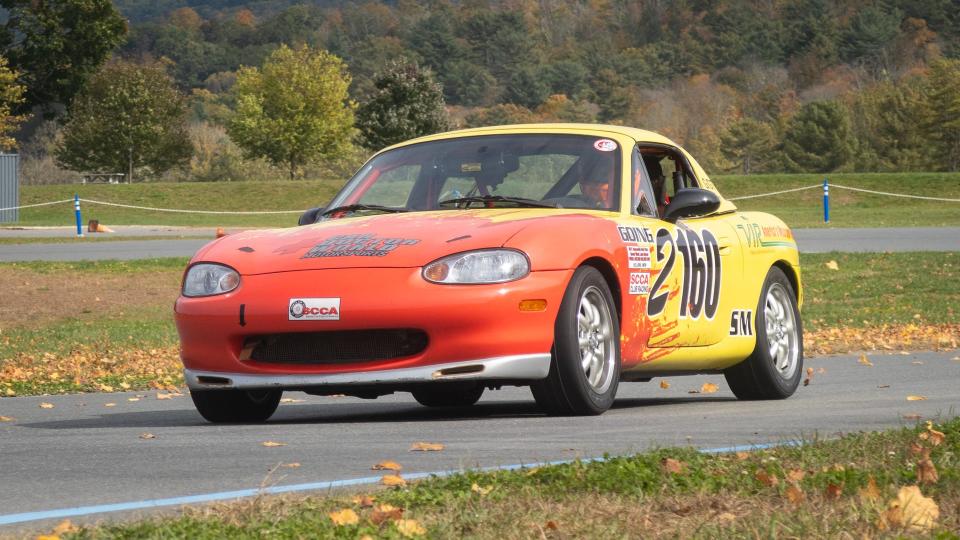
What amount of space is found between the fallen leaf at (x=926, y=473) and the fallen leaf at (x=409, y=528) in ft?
5.57

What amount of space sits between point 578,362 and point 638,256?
90 cm

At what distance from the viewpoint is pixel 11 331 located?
18.9m

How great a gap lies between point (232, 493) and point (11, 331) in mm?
14042

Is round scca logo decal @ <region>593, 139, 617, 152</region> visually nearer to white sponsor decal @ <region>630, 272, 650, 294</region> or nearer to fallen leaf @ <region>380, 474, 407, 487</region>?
white sponsor decal @ <region>630, 272, 650, 294</region>

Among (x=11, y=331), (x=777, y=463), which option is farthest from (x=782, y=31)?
(x=777, y=463)

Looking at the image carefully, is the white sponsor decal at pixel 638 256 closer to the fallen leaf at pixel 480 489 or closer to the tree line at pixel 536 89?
the fallen leaf at pixel 480 489

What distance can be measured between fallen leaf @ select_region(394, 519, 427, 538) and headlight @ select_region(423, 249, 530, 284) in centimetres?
324

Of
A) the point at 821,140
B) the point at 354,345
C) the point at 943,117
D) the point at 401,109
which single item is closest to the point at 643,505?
the point at 354,345

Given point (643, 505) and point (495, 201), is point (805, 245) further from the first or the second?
point (643, 505)

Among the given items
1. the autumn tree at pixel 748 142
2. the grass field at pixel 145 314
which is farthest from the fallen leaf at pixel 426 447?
the autumn tree at pixel 748 142

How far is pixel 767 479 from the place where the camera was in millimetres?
5398

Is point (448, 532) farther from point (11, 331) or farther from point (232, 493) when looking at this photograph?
point (11, 331)

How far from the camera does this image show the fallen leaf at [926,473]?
5.32 m

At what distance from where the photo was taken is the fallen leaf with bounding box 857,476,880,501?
16.3 ft
